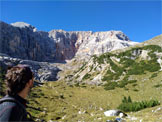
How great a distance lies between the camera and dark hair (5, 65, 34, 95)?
231 cm

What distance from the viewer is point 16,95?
7.54 ft

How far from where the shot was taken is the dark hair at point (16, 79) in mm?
2313

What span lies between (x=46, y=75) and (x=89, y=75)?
41181mm

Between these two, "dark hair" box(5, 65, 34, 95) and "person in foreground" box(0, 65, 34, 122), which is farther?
"dark hair" box(5, 65, 34, 95)

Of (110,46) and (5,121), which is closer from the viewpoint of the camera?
(5,121)

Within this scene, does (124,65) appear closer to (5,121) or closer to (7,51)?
(5,121)

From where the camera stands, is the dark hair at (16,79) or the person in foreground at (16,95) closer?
the person in foreground at (16,95)

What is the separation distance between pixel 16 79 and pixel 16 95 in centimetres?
27

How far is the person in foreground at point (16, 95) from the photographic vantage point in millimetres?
1952

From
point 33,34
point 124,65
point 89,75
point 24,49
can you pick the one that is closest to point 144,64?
point 124,65

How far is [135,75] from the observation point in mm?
41406

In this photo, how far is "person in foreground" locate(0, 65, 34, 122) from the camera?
1952mm

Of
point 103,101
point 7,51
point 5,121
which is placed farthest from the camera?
point 7,51

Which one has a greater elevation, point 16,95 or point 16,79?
point 16,79
